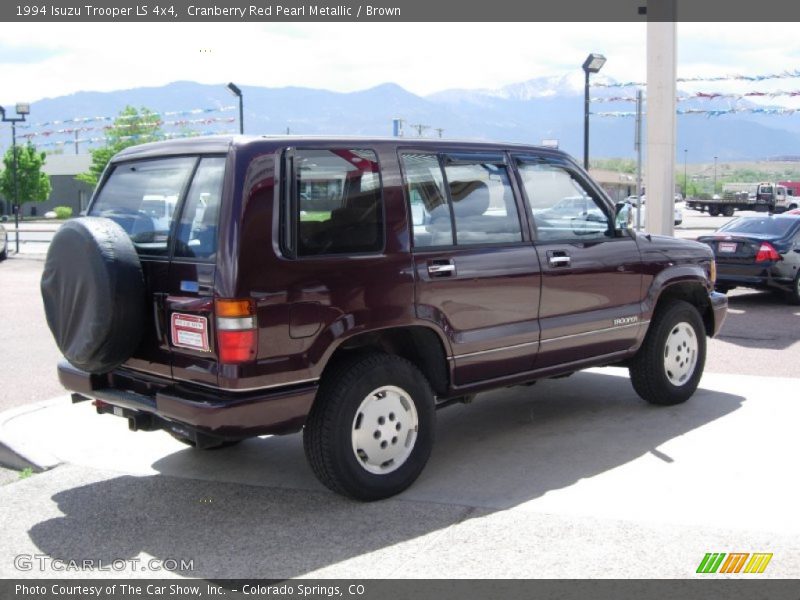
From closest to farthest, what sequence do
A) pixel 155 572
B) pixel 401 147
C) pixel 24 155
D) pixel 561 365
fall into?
pixel 155 572 < pixel 401 147 < pixel 561 365 < pixel 24 155

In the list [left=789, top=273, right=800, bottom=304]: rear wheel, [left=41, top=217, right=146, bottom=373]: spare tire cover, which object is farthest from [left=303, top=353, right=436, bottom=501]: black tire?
[left=789, top=273, right=800, bottom=304]: rear wheel

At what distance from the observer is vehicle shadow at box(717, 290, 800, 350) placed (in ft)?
33.5

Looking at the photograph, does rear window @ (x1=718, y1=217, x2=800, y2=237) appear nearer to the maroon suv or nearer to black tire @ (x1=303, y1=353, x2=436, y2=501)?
the maroon suv

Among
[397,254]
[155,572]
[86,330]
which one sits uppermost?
[397,254]

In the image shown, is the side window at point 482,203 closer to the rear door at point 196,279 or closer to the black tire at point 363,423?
the black tire at point 363,423

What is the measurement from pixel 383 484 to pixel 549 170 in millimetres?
2544

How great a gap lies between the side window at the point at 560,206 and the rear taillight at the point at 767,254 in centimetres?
716

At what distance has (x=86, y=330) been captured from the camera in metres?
4.69

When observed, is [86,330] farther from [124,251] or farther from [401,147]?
[401,147]

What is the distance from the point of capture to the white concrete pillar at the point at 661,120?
13.6 meters

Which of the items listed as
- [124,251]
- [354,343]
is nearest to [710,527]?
[354,343]

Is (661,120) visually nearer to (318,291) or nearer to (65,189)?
(318,291)
